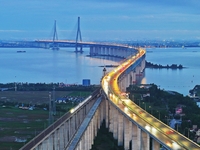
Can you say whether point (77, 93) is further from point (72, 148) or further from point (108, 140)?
point (72, 148)

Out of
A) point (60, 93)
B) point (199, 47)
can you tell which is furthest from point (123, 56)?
point (199, 47)

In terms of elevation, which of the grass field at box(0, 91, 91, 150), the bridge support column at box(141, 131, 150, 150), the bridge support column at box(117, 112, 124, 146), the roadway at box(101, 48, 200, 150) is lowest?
the grass field at box(0, 91, 91, 150)

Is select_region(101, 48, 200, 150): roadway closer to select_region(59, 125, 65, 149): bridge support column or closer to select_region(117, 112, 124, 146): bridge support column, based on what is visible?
select_region(117, 112, 124, 146): bridge support column

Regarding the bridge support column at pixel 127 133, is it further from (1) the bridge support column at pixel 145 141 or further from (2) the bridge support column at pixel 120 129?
(1) the bridge support column at pixel 145 141

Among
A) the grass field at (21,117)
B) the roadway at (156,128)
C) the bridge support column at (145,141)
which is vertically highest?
the roadway at (156,128)

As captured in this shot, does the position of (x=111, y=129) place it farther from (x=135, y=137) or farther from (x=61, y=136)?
(x=61, y=136)

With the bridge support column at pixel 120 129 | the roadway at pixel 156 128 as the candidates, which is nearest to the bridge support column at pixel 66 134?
the roadway at pixel 156 128

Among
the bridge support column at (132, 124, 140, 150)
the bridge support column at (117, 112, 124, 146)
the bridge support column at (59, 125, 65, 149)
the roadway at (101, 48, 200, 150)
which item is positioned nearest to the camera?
the roadway at (101, 48, 200, 150)

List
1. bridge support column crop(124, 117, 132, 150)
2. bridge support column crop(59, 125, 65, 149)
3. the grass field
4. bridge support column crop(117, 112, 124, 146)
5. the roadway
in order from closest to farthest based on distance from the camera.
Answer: the roadway → bridge support column crop(59, 125, 65, 149) → bridge support column crop(124, 117, 132, 150) → the grass field → bridge support column crop(117, 112, 124, 146)

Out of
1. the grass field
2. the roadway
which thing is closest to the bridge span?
the roadway

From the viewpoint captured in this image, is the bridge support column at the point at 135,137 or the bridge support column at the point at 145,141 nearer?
the bridge support column at the point at 145,141
